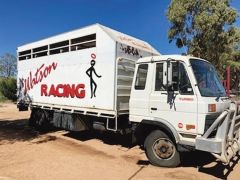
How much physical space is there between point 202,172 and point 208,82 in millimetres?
2111

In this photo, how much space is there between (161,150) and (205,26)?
13222 mm

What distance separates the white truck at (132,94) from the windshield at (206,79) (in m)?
0.03

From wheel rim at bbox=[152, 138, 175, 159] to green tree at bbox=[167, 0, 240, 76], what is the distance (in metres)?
12.9

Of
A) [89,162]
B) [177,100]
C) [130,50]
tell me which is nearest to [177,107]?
[177,100]

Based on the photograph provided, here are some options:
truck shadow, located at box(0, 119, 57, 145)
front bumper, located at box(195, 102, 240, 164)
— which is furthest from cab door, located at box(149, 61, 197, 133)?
truck shadow, located at box(0, 119, 57, 145)

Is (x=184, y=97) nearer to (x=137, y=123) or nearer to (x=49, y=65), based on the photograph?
(x=137, y=123)

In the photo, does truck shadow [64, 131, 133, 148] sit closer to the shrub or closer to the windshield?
the windshield

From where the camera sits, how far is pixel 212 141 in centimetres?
592

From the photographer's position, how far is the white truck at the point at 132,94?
6398 millimetres

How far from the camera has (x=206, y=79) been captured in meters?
6.76

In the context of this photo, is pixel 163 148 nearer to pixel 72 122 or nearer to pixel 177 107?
pixel 177 107

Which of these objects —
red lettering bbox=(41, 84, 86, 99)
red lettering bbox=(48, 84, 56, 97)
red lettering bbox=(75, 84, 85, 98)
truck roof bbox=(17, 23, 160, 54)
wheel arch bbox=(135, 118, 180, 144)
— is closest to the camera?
wheel arch bbox=(135, 118, 180, 144)

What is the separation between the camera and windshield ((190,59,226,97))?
6496 millimetres

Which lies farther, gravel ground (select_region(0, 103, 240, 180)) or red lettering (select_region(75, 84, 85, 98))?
red lettering (select_region(75, 84, 85, 98))
